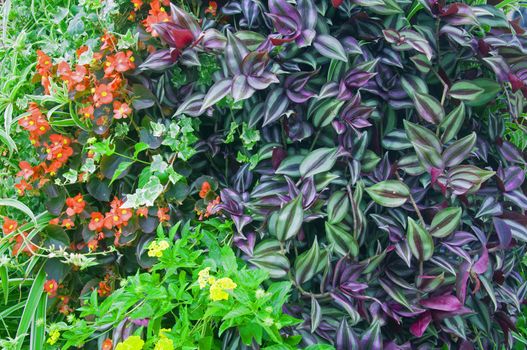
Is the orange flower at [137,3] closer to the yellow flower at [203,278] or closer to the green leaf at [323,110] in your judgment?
the green leaf at [323,110]

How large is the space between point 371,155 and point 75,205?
82cm

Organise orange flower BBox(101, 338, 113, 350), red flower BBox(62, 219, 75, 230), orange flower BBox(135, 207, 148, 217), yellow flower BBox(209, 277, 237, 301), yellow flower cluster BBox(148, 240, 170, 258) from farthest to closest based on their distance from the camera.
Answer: red flower BBox(62, 219, 75, 230) → orange flower BBox(135, 207, 148, 217) → orange flower BBox(101, 338, 113, 350) → yellow flower cluster BBox(148, 240, 170, 258) → yellow flower BBox(209, 277, 237, 301)

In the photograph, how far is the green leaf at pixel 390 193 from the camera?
1277 millimetres

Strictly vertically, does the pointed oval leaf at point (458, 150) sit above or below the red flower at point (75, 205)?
above

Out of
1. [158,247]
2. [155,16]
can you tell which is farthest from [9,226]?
[155,16]

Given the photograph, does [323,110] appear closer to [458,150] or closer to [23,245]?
[458,150]

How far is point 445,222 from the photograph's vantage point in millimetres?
1279

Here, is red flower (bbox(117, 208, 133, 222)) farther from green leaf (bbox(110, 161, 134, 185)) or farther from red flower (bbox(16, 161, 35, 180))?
red flower (bbox(16, 161, 35, 180))

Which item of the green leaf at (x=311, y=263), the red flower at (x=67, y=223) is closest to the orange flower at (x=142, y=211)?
the red flower at (x=67, y=223)

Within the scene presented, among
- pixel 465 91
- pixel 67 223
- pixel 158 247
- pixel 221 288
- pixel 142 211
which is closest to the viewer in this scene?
pixel 221 288

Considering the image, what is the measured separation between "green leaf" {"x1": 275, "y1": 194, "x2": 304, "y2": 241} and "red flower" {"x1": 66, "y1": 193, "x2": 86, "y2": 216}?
0.60m

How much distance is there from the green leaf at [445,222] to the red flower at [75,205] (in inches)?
36.7

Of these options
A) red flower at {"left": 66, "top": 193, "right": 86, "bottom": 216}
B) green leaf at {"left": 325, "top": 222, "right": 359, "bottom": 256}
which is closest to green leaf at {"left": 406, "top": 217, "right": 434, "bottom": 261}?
green leaf at {"left": 325, "top": 222, "right": 359, "bottom": 256}

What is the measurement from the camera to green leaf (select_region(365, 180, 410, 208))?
128 cm
